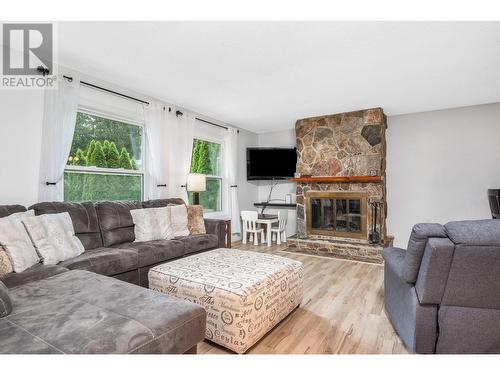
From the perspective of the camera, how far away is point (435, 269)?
1.53 meters

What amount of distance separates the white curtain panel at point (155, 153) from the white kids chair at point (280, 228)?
7.67 feet

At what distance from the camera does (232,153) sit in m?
5.37

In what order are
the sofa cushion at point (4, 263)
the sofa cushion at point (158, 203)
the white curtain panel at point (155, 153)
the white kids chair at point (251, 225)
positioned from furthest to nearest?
the white kids chair at point (251, 225), the white curtain panel at point (155, 153), the sofa cushion at point (158, 203), the sofa cushion at point (4, 263)

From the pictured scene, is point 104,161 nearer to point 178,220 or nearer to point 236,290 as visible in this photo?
point 178,220

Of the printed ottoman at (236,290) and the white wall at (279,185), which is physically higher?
the white wall at (279,185)

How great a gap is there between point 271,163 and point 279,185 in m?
0.65

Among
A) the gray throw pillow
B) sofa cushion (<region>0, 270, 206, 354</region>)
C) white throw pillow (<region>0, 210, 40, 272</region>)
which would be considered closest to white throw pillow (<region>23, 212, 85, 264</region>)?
white throw pillow (<region>0, 210, 40, 272</region>)

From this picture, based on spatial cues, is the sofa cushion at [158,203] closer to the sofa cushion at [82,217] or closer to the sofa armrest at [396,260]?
the sofa cushion at [82,217]

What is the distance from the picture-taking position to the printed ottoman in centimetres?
174

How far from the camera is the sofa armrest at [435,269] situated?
59.0 inches

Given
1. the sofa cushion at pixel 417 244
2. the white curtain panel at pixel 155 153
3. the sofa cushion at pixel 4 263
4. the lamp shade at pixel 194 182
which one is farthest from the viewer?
the lamp shade at pixel 194 182

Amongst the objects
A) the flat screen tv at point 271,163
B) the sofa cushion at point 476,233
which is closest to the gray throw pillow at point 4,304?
the sofa cushion at point 476,233

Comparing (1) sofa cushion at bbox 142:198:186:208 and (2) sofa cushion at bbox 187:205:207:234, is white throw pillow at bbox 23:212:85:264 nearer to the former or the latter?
(1) sofa cushion at bbox 142:198:186:208

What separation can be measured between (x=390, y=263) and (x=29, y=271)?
8.75 feet
